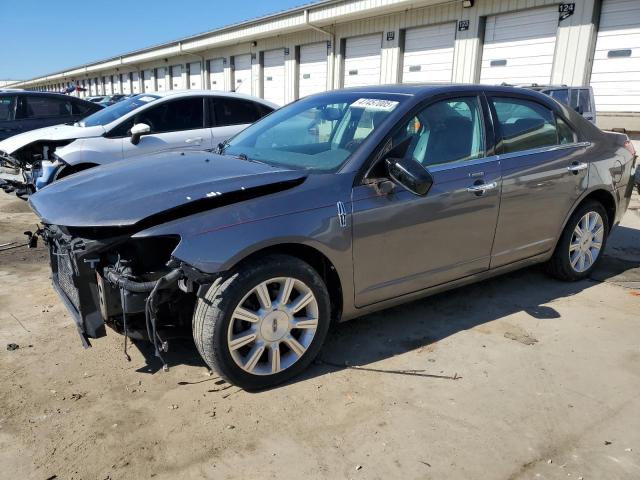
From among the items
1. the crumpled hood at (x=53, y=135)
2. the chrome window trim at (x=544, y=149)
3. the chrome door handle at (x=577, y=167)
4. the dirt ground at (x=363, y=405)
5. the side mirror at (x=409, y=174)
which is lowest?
the dirt ground at (x=363, y=405)

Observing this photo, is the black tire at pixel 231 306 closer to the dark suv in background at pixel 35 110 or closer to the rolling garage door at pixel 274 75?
the dark suv in background at pixel 35 110

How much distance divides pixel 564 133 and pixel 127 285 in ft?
11.9

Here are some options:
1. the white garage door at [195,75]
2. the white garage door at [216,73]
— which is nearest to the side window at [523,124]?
the white garage door at [216,73]

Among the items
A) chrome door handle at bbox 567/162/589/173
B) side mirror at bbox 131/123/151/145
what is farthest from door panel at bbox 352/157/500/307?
side mirror at bbox 131/123/151/145

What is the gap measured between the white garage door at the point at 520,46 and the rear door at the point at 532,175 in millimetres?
8572

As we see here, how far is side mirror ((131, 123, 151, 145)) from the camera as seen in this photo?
6.18 metres

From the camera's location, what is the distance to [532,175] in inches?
155

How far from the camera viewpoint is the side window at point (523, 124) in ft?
12.7

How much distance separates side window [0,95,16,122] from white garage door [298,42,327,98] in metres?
9.91

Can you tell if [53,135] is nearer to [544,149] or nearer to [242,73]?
[544,149]

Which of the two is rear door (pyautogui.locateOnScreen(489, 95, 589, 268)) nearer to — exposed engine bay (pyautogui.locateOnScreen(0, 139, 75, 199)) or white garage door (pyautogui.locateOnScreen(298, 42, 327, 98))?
exposed engine bay (pyautogui.locateOnScreen(0, 139, 75, 199))

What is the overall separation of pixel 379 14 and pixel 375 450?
14.8 metres

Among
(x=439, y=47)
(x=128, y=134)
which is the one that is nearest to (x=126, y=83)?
(x=439, y=47)

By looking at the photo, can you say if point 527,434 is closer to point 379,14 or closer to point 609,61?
point 609,61
